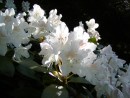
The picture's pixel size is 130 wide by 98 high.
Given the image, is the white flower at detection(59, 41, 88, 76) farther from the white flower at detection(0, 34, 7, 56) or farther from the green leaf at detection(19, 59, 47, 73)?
the white flower at detection(0, 34, 7, 56)

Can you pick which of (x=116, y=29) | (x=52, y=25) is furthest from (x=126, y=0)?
(x=52, y=25)

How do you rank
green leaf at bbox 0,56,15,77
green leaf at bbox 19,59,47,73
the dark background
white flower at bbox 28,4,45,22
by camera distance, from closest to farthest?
green leaf at bbox 0,56,15,77
green leaf at bbox 19,59,47,73
white flower at bbox 28,4,45,22
the dark background

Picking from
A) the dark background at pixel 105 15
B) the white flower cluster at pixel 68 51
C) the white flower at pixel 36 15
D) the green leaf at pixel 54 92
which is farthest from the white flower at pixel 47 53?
the dark background at pixel 105 15

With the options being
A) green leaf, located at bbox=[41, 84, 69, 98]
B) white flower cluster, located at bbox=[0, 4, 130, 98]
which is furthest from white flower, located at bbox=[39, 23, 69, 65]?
green leaf, located at bbox=[41, 84, 69, 98]

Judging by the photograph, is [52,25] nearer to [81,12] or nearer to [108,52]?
[108,52]

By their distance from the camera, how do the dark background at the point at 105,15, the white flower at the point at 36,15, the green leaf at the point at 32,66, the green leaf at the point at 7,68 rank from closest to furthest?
the green leaf at the point at 7,68 → the green leaf at the point at 32,66 → the white flower at the point at 36,15 → the dark background at the point at 105,15

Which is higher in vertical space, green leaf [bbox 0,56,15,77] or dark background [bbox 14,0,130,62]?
dark background [bbox 14,0,130,62]

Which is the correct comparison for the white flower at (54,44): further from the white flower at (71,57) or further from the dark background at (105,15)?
the dark background at (105,15)
